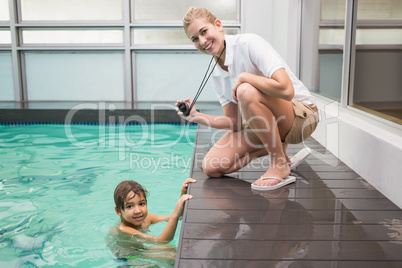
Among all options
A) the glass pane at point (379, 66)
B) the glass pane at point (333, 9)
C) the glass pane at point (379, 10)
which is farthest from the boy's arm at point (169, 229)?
the glass pane at point (333, 9)

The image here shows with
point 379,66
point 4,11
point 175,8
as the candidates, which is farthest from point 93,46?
point 379,66

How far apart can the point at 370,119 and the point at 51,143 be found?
364 centimetres

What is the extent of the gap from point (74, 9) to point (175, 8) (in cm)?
154

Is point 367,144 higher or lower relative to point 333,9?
lower

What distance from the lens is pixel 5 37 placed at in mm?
7254

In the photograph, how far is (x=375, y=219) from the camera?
7.11ft

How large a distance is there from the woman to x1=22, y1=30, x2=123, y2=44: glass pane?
4701 mm

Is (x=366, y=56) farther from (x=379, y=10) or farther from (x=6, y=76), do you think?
(x=6, y=76)

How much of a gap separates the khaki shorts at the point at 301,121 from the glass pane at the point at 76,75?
488 cm

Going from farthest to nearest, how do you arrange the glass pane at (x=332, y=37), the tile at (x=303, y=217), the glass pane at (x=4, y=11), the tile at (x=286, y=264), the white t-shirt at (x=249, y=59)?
the glass pane at (x=4, y=11) < the glass pane at (x=332, y=37) < the white t-shirt at (x=249, y=59) < the tile at (x=303, y=217) < the tile at (x=286, y=264)

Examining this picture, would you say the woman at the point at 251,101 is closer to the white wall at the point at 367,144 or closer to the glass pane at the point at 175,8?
the white wall at the point at 367,144

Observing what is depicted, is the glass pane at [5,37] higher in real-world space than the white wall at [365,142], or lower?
higher

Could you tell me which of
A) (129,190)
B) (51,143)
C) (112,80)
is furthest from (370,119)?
(112,80)

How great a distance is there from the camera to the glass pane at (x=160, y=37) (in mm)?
7141
